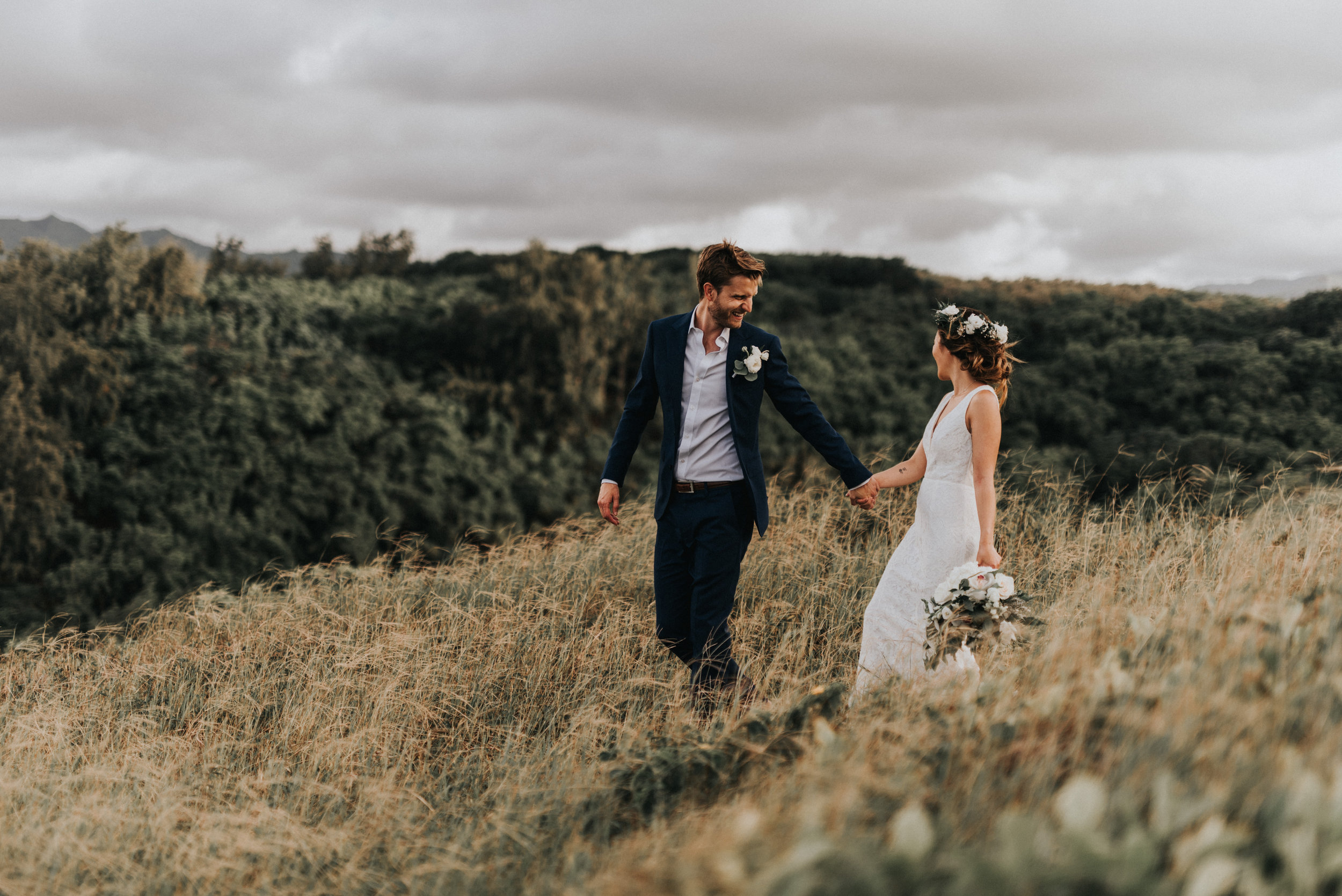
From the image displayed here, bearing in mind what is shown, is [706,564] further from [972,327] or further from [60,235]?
[60,235]

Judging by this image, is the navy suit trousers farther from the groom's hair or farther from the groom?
the groom's hair

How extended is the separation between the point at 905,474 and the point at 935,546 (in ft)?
1.55

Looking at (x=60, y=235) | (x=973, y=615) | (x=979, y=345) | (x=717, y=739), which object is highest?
(x=60, y=235)

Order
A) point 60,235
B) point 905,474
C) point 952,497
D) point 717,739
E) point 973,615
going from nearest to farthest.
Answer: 1. point 717,739
2. point 973,615
3. point 952,497
4. point 905,474
5. point 60,235

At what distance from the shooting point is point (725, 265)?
3.56 metres

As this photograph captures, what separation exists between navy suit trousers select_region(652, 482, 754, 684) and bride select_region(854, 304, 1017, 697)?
1.98 feet

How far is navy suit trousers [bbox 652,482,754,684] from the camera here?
142 inches

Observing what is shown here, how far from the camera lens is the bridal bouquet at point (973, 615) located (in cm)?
312

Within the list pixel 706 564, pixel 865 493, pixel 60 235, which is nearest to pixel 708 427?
pixel 706 564

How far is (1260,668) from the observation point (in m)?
1.92

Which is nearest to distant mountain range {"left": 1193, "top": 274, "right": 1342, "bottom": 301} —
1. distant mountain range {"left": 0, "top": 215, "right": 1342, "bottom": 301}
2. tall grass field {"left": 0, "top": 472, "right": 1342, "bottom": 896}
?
distant mountain range {"left": 0, "top": 215, "right": 1342, "bottom": 301}

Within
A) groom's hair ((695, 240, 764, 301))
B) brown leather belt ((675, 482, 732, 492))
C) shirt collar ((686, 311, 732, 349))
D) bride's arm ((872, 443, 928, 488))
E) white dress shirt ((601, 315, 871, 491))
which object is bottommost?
brown leather belt ((675, 482, 732, 492))

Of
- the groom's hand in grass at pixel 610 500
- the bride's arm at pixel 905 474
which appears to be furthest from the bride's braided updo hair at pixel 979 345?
the groom's hand in grass at pixel 610 500

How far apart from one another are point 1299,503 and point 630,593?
4.21 metres
